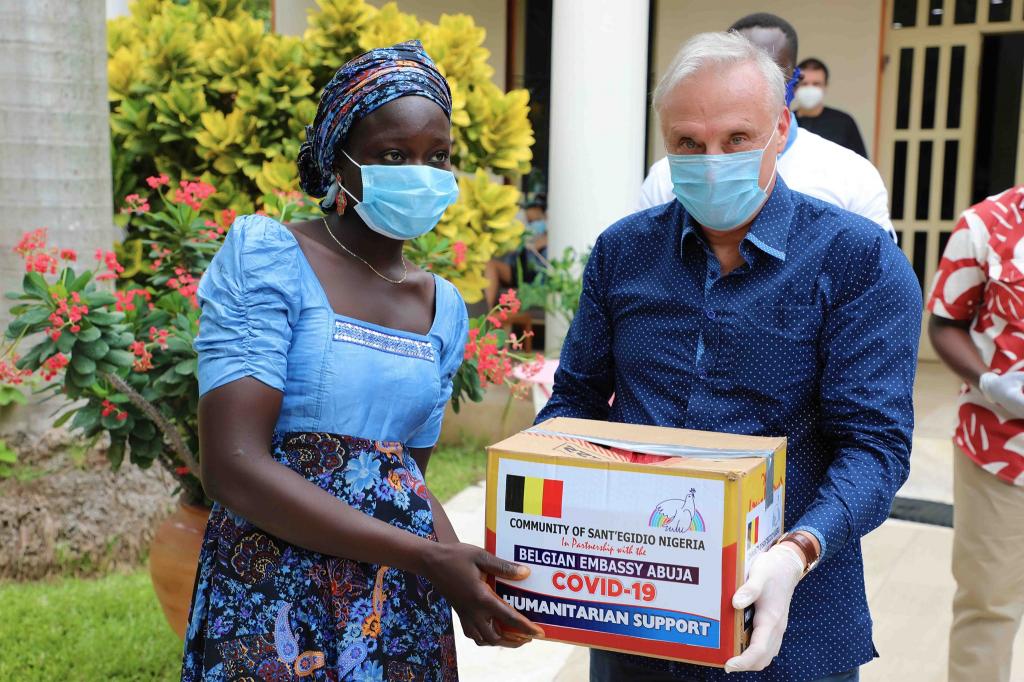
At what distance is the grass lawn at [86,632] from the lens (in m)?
3.84

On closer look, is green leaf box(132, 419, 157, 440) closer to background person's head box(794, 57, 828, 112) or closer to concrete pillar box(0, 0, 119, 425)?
concrete pillar box(0, 0, 119, 425)

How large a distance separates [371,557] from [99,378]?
6.50 ft

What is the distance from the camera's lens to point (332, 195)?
2037mm

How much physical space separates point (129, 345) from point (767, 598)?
7.48 feet

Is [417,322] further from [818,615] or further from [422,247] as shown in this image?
[422,247]

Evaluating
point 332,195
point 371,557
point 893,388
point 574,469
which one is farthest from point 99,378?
point 893,388

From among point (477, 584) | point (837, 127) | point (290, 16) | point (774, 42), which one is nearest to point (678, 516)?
point (477, 584)

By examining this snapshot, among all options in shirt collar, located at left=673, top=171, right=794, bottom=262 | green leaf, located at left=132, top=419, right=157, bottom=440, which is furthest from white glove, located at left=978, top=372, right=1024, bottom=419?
green leaf, located at left=132, top=419, right=157, bottom=440

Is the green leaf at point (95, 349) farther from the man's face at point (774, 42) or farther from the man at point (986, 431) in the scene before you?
the man at point (986, 431)

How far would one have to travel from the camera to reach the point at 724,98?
6.15 feet

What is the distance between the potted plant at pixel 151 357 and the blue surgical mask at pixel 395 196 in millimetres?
1252

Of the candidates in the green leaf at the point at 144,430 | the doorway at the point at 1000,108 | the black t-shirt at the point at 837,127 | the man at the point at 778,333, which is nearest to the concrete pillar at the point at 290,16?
the black t-shirt at the point at 837,127

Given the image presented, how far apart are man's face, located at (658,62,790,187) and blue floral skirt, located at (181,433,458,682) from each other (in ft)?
2.56

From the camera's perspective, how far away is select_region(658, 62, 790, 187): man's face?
187 cm
